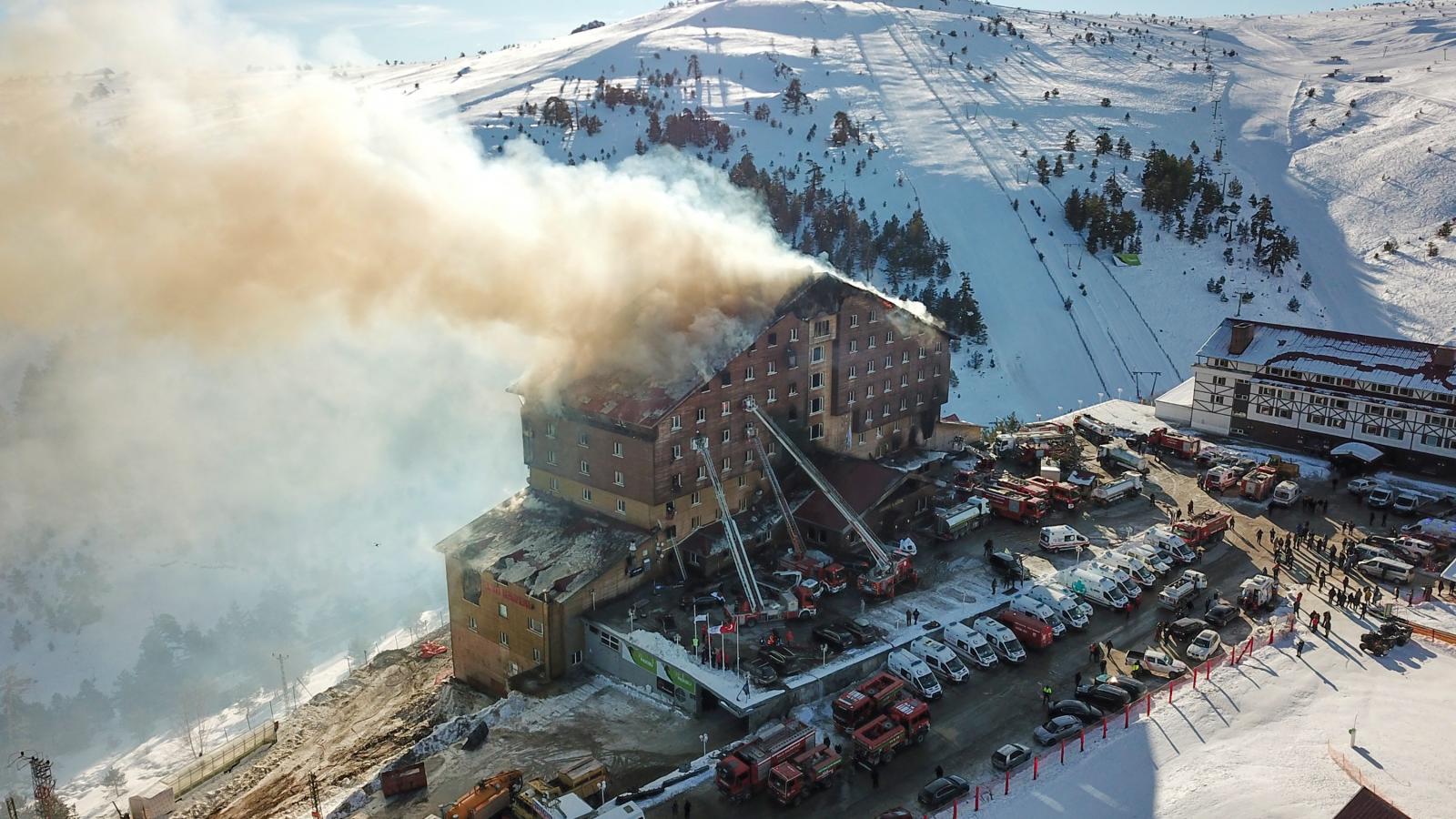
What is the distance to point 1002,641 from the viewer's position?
33.5 metres

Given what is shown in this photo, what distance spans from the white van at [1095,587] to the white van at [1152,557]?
286 centimetres

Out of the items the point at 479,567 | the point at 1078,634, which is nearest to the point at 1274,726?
the point at 1078,634

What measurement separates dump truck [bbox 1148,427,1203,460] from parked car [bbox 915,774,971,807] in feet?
102

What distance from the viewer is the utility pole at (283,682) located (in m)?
60.3

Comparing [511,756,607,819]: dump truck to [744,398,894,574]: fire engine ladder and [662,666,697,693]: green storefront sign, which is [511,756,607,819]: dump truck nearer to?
[662,666,697,693]: green storefront sign

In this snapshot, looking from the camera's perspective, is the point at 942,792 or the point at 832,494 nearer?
the point at 942,792

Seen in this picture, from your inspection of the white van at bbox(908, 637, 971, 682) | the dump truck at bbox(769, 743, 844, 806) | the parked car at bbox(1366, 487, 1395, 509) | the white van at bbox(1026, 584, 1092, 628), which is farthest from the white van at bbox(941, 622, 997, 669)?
the parked car at bbox(1366, 487, 1395, 509)

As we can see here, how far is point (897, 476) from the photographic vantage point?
42594 mm

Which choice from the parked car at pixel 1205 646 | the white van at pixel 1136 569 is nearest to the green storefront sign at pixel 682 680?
the parked car at pixel 1205 646

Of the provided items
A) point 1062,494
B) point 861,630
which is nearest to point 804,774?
point 861,630

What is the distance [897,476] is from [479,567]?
56.5 ft

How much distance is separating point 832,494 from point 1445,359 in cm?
3076

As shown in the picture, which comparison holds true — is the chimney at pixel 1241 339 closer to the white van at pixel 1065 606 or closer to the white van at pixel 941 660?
the white van at pixel 1065 606

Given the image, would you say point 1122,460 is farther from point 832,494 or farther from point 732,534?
point 732,534
